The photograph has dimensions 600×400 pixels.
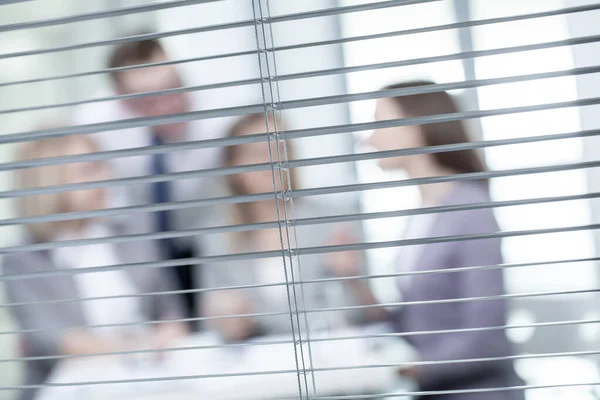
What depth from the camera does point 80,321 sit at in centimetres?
119

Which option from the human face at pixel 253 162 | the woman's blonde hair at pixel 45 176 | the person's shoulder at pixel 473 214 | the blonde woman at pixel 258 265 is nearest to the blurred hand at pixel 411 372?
the blonde woman at pixel 258 265

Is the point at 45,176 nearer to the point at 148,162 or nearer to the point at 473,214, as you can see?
the point at 148,162

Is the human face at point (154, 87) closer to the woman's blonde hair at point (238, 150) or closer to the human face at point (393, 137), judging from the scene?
the woman's blonde hair at point (238, 150)

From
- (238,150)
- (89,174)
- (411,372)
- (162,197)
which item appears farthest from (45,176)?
(411,372)

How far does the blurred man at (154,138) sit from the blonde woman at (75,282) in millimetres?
39

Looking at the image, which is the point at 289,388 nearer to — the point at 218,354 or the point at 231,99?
the point at 218,354

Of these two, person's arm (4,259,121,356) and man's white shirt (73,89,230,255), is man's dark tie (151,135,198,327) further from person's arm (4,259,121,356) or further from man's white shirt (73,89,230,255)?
person's arm (4,259,121,356)

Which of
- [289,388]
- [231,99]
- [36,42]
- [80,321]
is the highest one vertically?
[36,42]

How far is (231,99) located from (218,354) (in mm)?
414

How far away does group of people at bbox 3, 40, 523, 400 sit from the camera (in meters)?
1.04

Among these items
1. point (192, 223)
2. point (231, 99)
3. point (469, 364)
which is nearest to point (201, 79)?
point (231, 99)

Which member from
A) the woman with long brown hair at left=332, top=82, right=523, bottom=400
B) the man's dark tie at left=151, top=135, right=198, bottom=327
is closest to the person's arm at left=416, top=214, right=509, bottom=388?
the woman with long brown hair at left=332, top=82, right=523, bottom=400

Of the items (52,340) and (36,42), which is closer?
(36,42)

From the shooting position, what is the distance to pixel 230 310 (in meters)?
1.17
